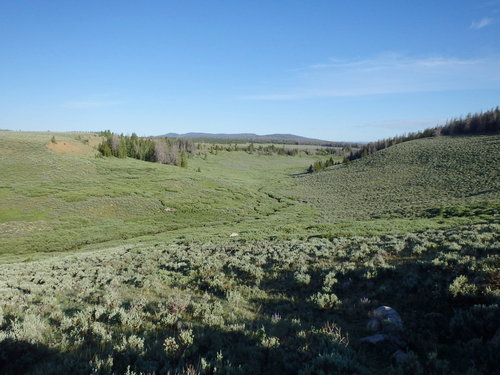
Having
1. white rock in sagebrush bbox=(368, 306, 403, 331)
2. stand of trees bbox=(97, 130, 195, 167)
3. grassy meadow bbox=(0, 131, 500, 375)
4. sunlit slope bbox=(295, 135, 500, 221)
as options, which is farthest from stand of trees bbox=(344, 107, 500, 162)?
white rock in sagebrush bbox=(368, 306, 403, 331)

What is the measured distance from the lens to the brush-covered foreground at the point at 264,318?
16.8ft

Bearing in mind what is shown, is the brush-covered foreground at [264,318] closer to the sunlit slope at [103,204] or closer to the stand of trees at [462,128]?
the sunlit slope at [103,204]

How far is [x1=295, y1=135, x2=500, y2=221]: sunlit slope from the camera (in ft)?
121

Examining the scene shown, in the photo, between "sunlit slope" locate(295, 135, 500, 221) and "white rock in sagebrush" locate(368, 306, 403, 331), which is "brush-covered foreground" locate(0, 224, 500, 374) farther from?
"sunlit slope" locate(295, 135, 500, 221)

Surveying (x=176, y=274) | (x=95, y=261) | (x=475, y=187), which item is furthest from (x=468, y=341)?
(x=475, y=187)

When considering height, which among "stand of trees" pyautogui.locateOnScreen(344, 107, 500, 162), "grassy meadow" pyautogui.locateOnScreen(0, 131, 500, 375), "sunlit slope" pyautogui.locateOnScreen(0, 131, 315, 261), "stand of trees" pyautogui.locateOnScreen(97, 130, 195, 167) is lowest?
"sunlit slope" pyautogui.locateOnScreen(0, 131, 315, 261)

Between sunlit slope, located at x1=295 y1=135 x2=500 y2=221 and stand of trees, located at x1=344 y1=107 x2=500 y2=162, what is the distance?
2035 cm

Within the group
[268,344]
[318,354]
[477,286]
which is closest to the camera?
[318,354]

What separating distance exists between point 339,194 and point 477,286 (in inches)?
2313

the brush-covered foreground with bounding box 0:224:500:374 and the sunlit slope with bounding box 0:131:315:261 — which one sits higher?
the brush-covered foreground with bounding box 0:224:500:374

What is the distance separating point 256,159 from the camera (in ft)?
578

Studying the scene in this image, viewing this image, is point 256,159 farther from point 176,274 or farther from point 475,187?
point 176,274

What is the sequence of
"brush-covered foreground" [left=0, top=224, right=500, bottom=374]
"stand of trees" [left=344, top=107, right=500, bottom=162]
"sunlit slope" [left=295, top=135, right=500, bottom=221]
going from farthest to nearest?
"stand of trees" [left=344, top=107, right=500, bottom=162], "sunlit slope" [left=295, top=135, right=500, bottom=221], "brush-covered foreground" [left=0, top=224, right=500, bottom=374]

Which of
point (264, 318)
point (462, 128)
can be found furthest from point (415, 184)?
point (462, 128)
